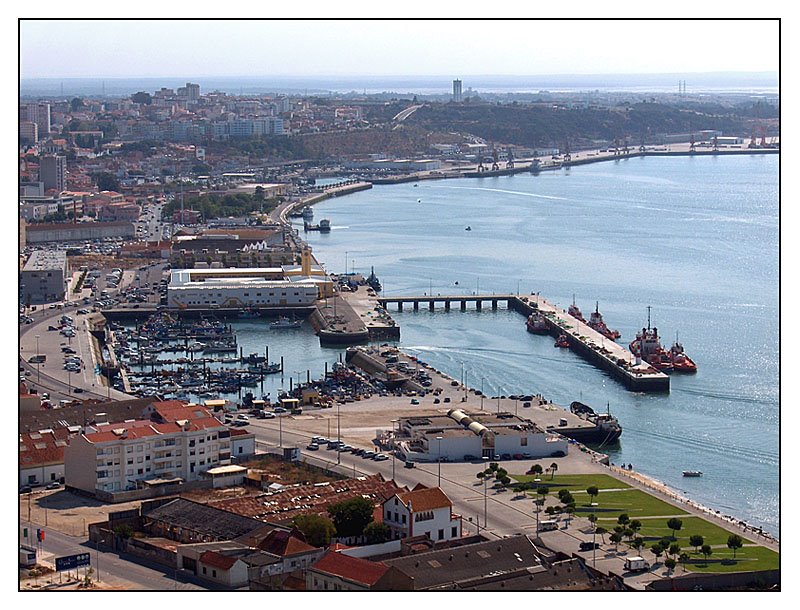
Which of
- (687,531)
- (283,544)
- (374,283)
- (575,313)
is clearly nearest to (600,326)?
(575,313)

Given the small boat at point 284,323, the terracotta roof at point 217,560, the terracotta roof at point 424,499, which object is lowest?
the terracotta roof at point 217,560

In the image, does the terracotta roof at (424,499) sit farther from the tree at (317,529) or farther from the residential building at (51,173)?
the residential building at (51,173)

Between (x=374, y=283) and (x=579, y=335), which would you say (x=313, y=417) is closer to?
(x=579, y=335)

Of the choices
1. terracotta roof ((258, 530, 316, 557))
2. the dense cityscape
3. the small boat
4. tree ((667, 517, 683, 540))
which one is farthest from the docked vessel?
the small boat

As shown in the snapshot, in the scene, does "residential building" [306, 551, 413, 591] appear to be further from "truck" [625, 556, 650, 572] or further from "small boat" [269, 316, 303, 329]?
"small boat" [269, 316, 303, 329]

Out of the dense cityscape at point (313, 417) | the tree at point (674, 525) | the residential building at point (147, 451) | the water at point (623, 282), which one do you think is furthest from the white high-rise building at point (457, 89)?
the tree at point (674, 525)

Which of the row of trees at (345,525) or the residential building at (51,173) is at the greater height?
the residential building at (51,173)

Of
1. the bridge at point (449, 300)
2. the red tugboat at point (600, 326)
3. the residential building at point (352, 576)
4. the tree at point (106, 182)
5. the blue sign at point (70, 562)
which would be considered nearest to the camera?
the residential building at point (352, 576)
